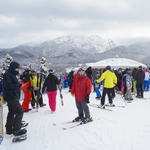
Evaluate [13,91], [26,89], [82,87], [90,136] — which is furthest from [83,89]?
[26,89]

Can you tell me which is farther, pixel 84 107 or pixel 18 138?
pixel 84 107

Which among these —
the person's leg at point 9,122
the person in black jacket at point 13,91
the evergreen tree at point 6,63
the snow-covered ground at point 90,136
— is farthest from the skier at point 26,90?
the evergreen tree at point 6,63

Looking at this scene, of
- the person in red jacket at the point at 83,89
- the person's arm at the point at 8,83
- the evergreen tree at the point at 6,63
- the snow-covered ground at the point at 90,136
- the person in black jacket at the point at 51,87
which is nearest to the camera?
the snow-covered ground at the point at 90,136

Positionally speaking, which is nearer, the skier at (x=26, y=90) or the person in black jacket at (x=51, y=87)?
the person in black jacket at (x=51, y=87)

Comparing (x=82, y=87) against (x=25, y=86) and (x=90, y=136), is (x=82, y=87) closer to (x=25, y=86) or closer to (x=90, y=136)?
(x=90, y=136)

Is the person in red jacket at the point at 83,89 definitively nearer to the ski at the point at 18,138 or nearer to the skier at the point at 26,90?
the ski at the point at 18,138

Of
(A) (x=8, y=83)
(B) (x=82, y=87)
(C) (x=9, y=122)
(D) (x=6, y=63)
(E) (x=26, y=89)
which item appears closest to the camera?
(A) (x=8, y=83)

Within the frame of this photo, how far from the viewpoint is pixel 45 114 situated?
18.8ft

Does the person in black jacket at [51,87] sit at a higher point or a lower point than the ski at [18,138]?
higher

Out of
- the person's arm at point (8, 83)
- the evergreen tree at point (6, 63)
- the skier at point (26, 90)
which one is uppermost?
the evergreen tree at point (6, 63)

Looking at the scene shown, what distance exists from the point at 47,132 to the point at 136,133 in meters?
2.38

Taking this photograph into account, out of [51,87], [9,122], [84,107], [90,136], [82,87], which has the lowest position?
[90,136]

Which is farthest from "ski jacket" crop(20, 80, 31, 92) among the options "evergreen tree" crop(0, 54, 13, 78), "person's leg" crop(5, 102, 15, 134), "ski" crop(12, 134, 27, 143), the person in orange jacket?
"evergreen tree" crop(0, 54, 13, 78)

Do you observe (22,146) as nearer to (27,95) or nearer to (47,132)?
(47,132)
